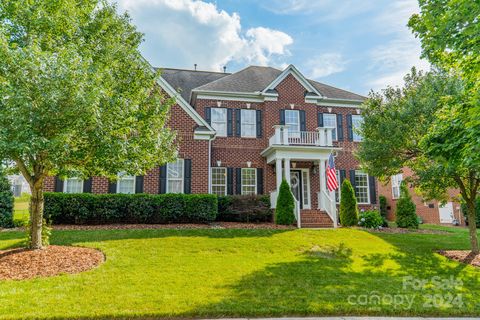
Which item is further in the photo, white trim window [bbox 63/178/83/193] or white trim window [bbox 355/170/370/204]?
white trim window [bbox 355/170/370/204]

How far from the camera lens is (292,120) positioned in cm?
1900

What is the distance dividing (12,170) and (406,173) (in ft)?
91.9

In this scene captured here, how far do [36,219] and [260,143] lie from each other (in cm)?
1214

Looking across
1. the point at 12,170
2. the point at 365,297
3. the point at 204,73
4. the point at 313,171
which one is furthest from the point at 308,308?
the point at 204,73

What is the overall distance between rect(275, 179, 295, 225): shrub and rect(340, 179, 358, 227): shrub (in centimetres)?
317

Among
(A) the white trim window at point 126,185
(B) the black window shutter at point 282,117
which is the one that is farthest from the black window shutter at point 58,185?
(B) the black window shutter at point 282,117

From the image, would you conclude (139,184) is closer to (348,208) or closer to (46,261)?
(46,261)

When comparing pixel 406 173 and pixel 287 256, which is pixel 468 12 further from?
pixel 406 173

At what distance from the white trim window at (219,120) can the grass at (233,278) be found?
741 cm

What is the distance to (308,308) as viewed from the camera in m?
5.64

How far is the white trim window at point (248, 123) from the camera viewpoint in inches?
732

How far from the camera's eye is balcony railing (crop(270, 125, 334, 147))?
54.9 ft

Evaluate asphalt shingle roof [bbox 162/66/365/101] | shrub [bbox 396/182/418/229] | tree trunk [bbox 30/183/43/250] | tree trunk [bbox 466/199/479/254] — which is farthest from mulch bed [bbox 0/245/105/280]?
shrub [bbox 396/182/418/229]

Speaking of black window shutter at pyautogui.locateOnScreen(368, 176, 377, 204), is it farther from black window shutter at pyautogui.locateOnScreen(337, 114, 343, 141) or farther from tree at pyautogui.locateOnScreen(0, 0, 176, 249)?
tree at pyautogui.locateOnScreen(0, 0, 176, 249)
